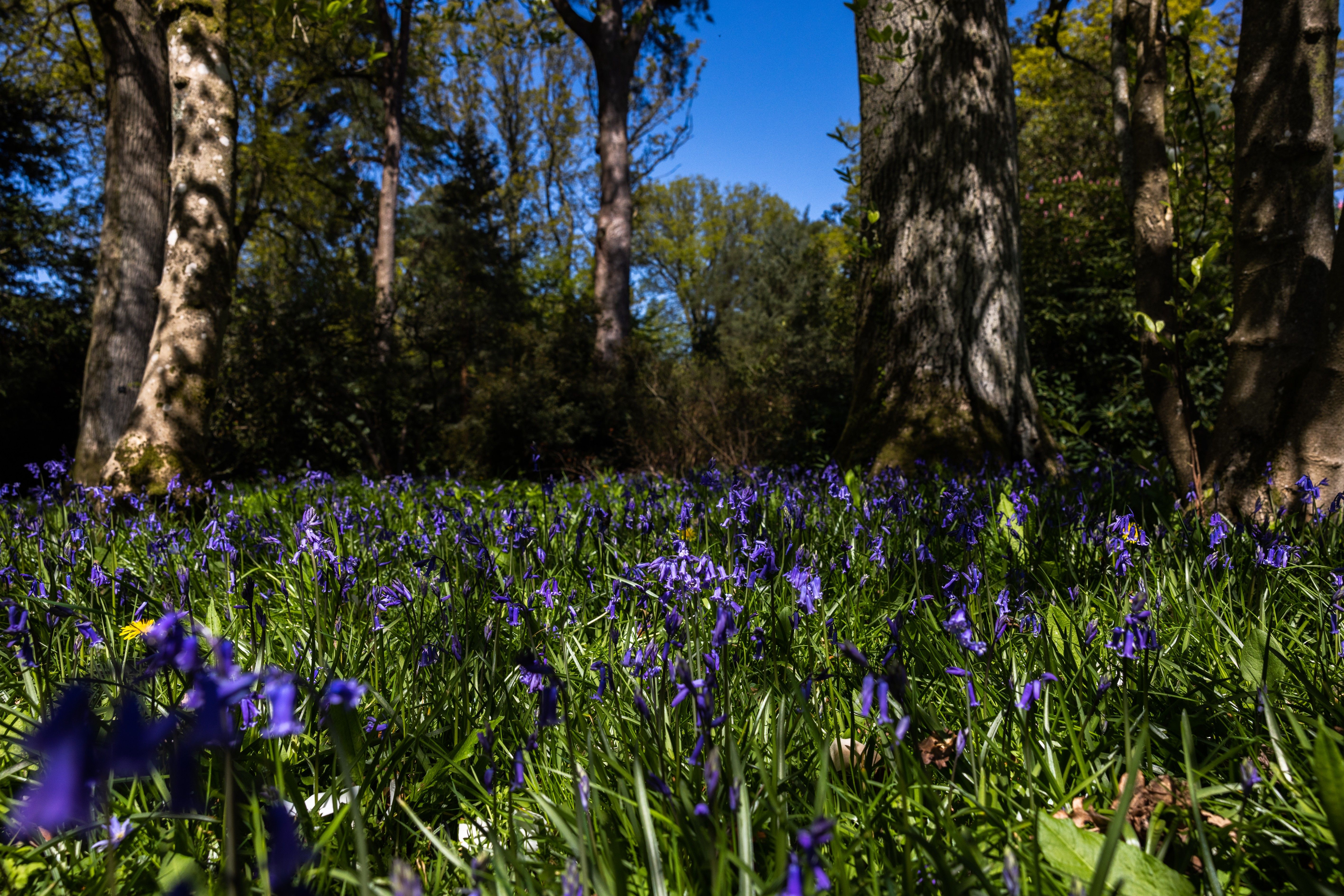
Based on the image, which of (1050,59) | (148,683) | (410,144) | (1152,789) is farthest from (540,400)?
(410,144)

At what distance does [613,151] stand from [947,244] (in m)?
9.37

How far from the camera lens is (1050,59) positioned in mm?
17953

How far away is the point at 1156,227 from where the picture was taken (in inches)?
141

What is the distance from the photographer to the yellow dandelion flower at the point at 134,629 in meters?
2.12

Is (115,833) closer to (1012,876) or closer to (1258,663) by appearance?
(1012,876)

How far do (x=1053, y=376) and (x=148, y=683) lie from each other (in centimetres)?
1013

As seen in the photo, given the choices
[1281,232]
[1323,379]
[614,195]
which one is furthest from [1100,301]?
[614,195]

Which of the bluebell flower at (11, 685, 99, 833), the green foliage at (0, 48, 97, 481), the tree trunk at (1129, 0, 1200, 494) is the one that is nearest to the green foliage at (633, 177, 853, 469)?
the tree trunk at (1129, 0, 1200, 494)

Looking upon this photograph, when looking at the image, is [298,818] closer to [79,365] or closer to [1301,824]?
[1301,824]

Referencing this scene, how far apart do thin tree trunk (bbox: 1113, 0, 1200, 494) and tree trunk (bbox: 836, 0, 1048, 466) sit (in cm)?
137

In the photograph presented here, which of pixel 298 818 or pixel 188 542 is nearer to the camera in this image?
pixel 298 818

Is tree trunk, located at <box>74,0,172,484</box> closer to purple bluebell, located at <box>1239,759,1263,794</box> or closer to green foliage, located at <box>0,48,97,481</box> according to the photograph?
green foliage, located at <box>0,48,97,481</box>

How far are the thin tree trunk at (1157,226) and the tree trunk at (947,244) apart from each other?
137 centimetres

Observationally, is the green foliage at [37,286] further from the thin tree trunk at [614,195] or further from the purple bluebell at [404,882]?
the purple bluebell at [404,882]
